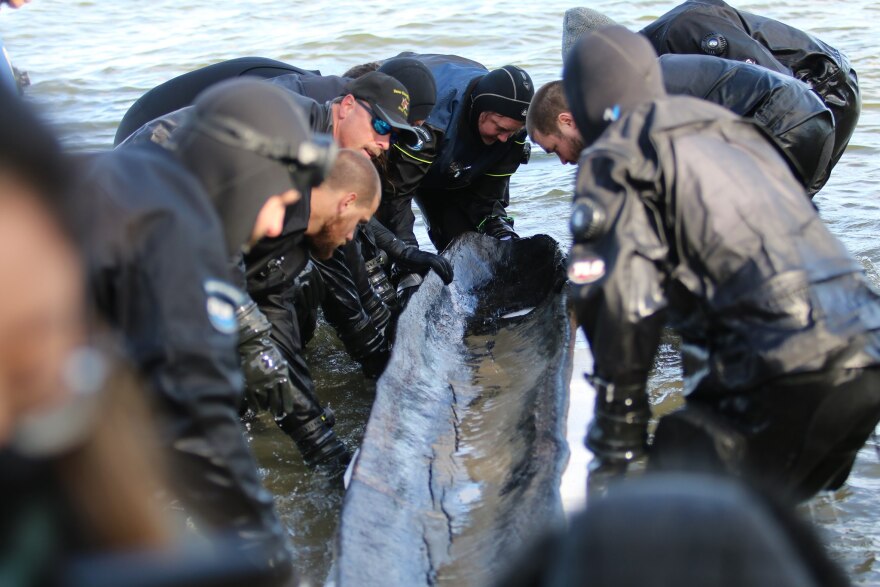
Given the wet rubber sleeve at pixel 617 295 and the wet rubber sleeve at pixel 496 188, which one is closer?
the wet rubber sleeve at pixel 617 295

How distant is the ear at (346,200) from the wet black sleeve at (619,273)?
1.52 m

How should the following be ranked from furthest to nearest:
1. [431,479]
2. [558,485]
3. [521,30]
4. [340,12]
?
[340,12], [521,30], [431,479], [558,485]

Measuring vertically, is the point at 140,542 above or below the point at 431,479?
above

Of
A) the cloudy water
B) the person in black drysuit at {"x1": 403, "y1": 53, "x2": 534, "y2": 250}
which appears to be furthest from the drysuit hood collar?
the person in black drysuit at {"x1": 403, "y1": 53, "x2": 534, "y2": 250}

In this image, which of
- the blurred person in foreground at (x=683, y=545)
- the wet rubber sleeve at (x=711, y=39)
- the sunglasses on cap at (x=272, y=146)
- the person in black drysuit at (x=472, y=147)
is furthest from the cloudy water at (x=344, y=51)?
the blurred person in foreground at (x=683, y=545)

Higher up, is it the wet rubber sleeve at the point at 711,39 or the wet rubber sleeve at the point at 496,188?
the wet rubber sleeve at the point at 711,39

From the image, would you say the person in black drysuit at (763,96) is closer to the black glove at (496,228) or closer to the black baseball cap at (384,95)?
the black baseball cap at (384,95)

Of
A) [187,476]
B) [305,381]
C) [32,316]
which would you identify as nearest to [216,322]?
[187,476]

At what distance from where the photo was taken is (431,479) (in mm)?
4703

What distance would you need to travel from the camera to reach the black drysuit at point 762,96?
229 inches

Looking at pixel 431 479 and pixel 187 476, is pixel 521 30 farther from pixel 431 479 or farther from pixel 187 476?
pixel 187 476

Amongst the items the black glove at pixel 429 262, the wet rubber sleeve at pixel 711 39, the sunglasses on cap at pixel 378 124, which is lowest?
the black glove at pixel 429 262

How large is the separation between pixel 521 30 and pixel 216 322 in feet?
54.8

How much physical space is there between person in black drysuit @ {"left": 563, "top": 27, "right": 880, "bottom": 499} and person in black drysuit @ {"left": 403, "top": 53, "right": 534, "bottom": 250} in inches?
139
